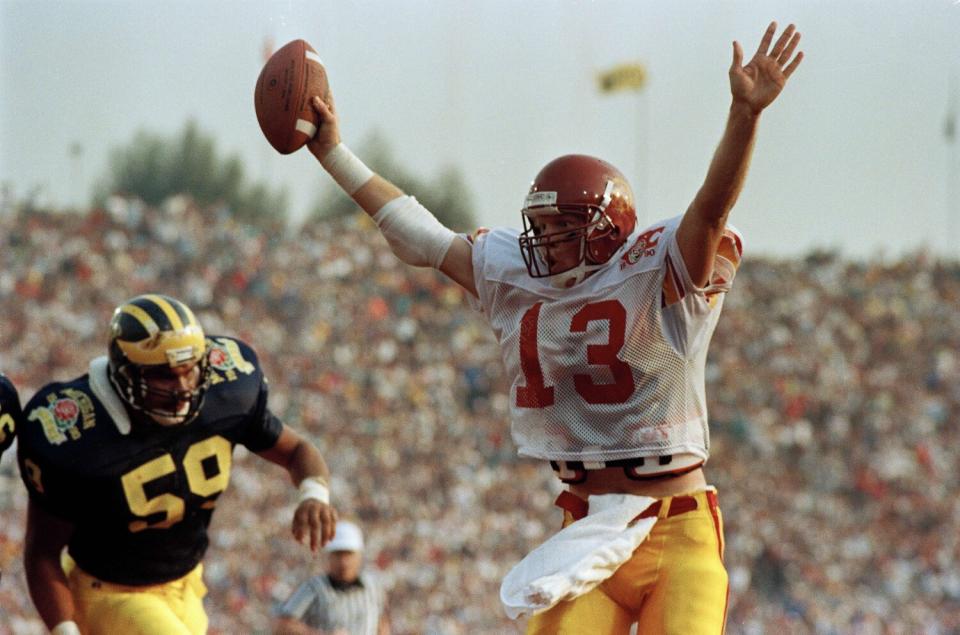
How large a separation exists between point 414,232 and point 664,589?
3.81 ft

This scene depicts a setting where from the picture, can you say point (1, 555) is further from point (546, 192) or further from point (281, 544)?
point (546, 192)

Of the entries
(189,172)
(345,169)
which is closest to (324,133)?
(345,169)

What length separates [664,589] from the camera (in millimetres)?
3033

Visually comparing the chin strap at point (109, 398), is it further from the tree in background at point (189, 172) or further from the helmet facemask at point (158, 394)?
the tree in background at point (189, 172)

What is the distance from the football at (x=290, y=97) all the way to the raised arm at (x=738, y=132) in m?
1.13

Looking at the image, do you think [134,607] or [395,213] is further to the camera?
[134,607]

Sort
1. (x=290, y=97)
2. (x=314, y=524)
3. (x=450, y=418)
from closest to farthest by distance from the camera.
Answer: (x=290, y=97) < (x=314, y=524) < (x=450, y=418)

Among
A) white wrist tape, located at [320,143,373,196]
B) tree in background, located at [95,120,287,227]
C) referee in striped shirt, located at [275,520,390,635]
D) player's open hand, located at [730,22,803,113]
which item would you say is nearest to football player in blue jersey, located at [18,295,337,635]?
white wrist tape, located at [320,143,373,196]

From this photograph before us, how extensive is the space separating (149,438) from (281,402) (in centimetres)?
938

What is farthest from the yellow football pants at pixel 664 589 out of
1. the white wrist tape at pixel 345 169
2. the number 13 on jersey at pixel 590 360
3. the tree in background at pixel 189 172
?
the tree in background at pixel 189 172

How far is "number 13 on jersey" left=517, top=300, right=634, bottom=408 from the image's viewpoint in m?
3.09

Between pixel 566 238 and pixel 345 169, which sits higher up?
pixel 345 169

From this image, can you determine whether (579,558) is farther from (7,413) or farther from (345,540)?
(345,540)

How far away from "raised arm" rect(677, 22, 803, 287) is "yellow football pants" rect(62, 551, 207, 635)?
2.05 metres
